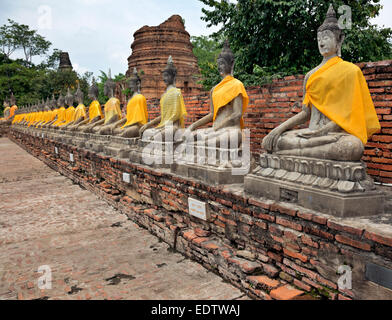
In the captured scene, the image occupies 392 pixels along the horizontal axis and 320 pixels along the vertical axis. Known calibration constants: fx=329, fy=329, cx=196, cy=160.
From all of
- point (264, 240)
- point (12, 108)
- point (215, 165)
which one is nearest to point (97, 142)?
point (215, 165)

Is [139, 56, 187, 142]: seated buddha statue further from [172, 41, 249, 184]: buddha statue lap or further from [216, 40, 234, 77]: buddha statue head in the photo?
[216, 40, 234, 77]: buddha statue head

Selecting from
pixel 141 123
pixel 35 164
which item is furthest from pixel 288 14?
pixel 35 164

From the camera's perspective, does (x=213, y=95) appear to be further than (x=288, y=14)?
No

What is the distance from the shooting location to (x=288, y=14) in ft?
23.9

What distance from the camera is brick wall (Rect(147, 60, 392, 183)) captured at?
374cm

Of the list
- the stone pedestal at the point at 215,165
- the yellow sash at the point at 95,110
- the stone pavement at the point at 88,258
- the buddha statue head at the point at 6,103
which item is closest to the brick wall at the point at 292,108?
the stone pedestal at the point at 215,165

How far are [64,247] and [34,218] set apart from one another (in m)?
1.60

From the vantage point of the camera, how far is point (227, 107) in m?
3.90

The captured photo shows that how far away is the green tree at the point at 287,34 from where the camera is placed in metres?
7.61

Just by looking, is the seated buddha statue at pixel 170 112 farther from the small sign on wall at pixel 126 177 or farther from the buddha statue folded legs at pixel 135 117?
the buddha statue folded legs at pixel 135 117

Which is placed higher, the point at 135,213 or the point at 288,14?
the point at 288,14

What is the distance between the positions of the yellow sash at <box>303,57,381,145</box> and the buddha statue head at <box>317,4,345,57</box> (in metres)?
0.09

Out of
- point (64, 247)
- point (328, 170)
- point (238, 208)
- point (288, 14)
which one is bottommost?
point (64, 247)
